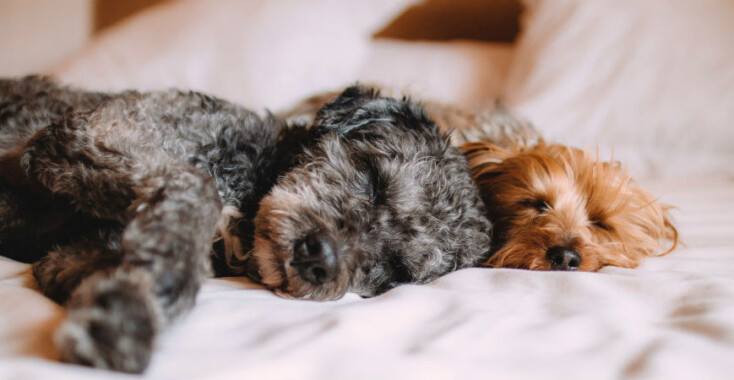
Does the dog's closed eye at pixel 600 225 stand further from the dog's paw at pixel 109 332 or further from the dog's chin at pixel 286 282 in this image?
the dog's paw at pixel 109 332

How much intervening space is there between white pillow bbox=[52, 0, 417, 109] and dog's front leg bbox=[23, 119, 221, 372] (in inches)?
47.3

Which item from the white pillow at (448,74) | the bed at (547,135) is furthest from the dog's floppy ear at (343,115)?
the white pillow at (448,74)

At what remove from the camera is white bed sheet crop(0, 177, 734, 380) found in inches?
33.3

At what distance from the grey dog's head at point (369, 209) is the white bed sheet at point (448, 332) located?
0.10 meters

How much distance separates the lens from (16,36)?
3299 millimetres

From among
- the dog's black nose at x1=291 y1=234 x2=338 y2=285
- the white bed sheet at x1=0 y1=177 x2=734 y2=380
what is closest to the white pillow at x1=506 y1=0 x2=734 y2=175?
the white bed sheet at x1=0 y1=177 x2=734 y2=380

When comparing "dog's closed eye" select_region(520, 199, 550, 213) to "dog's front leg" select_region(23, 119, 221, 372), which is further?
"dog's closed eye" select_region(520, 199, 550, 213)

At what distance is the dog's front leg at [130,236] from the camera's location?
0.84 m


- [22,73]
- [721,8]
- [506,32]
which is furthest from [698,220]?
[22,73]

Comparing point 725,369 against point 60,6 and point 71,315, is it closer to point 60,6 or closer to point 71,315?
point 71,315

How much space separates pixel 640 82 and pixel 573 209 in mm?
1059

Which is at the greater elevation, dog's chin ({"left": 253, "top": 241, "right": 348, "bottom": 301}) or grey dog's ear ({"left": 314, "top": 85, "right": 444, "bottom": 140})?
grey dog's ear ({"left": 314, "top": 85, "right": 444, "bottom": 140})

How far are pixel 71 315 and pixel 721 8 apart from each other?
296 centimetres

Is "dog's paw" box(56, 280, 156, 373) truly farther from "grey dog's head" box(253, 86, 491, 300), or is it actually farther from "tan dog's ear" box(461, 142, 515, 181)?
"tan dog's ear" box(461, 142, 515, 181)
